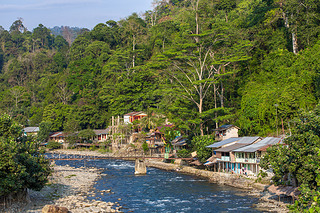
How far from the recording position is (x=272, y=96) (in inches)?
1870

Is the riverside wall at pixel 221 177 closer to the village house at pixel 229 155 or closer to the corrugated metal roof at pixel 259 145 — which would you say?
the village house at pixel 229 155

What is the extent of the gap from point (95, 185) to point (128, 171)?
12686 millimetres

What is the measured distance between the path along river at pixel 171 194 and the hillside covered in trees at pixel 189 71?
11661mm

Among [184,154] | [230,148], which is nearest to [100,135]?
[184,154]

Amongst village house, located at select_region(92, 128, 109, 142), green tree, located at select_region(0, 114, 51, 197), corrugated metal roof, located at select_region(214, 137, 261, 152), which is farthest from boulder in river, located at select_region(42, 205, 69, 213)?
village house, located at select_region(92, 128, 109, 142)

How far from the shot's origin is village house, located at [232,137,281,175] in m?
38.2

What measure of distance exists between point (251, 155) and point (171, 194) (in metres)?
11.1

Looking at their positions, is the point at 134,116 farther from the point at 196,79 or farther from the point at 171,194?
the point at 171,194

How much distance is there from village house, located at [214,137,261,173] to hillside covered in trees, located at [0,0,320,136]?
5331 millimetres

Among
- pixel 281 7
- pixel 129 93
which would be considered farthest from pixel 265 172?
pixel 129 93

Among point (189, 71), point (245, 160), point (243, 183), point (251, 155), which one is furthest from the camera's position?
point (189, 71)

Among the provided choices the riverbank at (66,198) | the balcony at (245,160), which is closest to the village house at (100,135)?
the riverbank at (66,198)

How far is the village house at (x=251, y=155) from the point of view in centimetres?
3816

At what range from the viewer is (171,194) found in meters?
35.4
